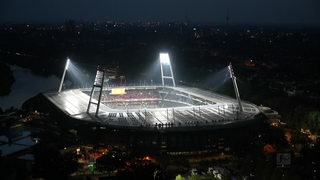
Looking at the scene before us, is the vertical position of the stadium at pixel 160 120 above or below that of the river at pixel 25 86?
below

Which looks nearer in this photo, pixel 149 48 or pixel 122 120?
pixel 122 120

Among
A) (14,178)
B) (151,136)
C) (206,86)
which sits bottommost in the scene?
(14,178)

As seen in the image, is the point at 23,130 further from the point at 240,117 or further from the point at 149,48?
the point at 149,48

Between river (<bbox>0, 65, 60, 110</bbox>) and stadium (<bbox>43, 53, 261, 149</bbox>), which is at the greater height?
river (<bbox>0, 65, 60, 110</bbox>)

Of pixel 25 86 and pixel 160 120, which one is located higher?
pixel 25 86

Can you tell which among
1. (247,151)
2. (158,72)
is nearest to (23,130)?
(247,151)

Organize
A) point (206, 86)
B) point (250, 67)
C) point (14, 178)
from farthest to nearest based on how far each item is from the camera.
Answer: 1. point (250, 67)
2. point (206, 86)
3. point (14, 178)

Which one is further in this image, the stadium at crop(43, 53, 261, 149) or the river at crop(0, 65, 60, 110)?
the river at crop(0, 65, 60, 110)

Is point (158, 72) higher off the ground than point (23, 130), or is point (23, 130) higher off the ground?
point (158, 72)

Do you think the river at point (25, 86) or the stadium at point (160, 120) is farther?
the river at point (25, 86)

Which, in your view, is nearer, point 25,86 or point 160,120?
point 160,120

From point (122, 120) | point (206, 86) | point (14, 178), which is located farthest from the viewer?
point (206, 86)
